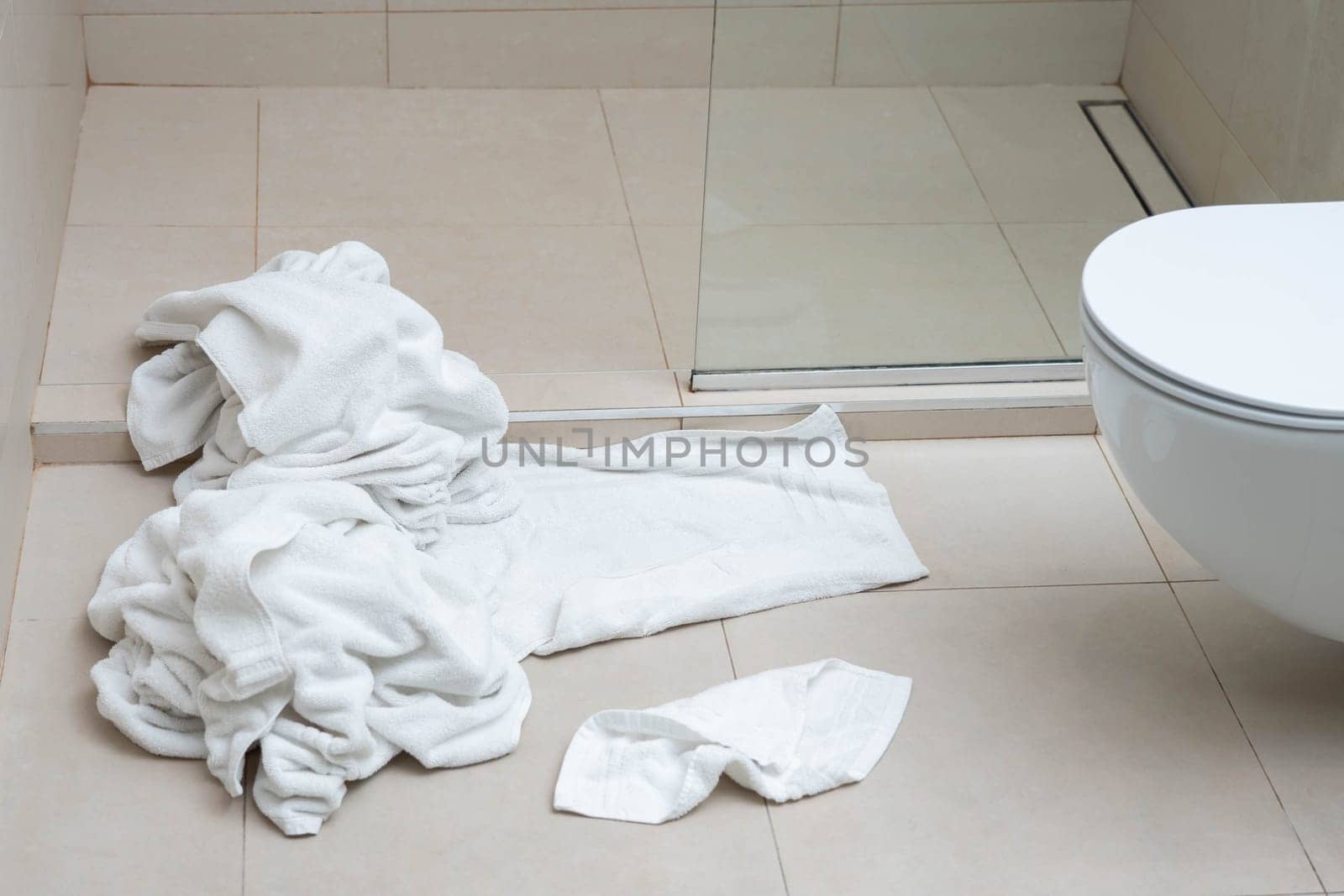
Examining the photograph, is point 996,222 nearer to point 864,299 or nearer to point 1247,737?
point 864,299

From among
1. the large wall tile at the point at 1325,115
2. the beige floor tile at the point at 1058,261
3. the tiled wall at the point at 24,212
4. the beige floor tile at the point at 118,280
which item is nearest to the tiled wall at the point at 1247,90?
the large wall tile at the point at 1325,115

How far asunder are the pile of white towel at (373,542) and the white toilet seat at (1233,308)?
19.9 inches

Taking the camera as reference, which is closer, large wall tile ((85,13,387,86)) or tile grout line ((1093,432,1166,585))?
tile grout line ((1093,432,1166,585))

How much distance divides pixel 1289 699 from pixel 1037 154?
0.81m

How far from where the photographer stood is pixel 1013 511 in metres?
2.00

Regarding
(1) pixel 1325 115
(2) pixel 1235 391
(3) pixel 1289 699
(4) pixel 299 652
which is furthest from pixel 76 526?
(1) pixel 1325 115

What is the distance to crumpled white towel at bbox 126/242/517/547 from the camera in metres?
1.75

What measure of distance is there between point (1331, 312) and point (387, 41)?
1.84 metres

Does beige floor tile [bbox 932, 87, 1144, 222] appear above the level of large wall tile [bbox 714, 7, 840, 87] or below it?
below

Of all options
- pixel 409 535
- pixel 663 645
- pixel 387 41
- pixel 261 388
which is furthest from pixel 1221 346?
pixel 387 41

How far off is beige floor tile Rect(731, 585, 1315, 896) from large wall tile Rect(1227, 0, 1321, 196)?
2.09ft

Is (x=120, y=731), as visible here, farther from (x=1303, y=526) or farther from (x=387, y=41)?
(x=387, y=41)

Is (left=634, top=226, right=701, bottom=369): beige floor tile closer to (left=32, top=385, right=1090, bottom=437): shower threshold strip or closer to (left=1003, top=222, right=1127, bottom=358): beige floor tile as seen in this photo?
(left=32, top=385, right=1090, bottom=437): shower threshold strip

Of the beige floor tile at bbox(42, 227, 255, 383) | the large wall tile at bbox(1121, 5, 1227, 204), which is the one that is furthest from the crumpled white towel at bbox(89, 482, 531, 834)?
the large wall tile at bbox(1121, 5, 1227, 204)
